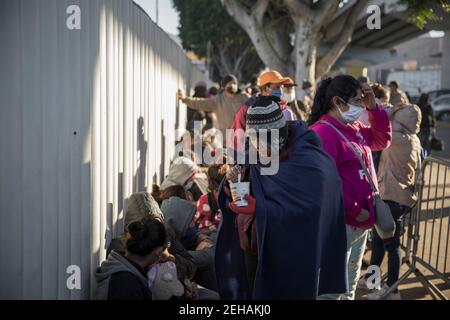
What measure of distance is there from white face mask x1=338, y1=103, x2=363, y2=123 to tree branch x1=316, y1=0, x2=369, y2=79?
652 inches

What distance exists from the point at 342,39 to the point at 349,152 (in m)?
17.3

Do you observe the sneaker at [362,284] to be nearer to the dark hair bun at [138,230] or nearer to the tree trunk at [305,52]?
the dark hair bun at [138,230]

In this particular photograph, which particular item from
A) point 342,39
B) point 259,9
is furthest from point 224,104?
point 342,39

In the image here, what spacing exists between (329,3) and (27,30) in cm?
1602

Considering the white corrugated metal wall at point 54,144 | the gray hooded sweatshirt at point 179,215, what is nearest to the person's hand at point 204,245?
the gray hooded sweatshirt at point 179,215

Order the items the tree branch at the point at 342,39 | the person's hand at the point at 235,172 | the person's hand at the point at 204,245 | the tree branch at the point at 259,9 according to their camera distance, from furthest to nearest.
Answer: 1. the tree branch at the point at 342,39
2. the tree branch at the point at 259,9
3. the person's hand at the point at 204,245
4. the person's hand at the point at 235,172

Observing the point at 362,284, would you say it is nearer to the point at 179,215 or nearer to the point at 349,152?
the point at 179,215

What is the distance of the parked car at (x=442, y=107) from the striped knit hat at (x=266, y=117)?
28098mm

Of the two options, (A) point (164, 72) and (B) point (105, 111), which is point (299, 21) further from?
(B) point (105, 111)

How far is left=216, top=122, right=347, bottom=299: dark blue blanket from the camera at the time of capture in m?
3.40

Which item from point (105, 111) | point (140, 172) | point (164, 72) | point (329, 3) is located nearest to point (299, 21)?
point (329, 3)

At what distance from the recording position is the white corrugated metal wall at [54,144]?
316cm

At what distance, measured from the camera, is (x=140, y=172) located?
19.2ft

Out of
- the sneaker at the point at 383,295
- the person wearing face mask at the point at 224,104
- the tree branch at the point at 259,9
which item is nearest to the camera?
the sneaker at the point at 383,295
